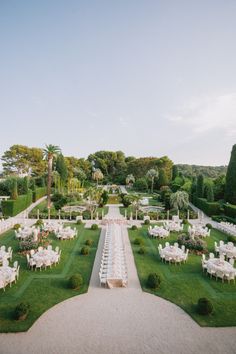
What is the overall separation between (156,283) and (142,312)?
215 cm

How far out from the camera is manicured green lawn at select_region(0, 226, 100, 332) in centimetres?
932

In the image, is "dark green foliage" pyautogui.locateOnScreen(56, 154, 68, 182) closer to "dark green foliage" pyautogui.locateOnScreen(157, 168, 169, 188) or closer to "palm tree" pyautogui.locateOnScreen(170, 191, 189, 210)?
"dark green foliage" pyautogui.locateOnScreen(157, 168, 169, 188)

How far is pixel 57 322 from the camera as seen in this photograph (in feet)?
29.8

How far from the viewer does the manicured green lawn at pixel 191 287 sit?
963cm

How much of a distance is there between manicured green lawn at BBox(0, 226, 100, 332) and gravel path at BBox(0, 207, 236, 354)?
1.51 feet

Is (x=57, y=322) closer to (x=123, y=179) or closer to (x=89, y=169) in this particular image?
(x=123, y=179)

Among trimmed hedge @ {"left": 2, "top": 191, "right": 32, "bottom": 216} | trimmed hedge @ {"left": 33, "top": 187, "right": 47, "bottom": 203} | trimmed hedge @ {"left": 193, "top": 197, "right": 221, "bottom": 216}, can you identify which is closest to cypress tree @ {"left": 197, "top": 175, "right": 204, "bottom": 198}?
trimmed hedge @ {"left": 193, "top": 197, "right": 221, "bottom": 216}

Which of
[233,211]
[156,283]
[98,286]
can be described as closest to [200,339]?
[156,283]

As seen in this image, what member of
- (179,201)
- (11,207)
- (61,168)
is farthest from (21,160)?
(179,201)

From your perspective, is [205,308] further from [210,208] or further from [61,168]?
[61,168]

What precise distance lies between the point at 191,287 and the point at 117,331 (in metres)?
5.13

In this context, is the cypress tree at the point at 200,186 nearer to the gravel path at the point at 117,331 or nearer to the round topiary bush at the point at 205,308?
the gravel path at the point at 117,331

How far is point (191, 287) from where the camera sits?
1205cm

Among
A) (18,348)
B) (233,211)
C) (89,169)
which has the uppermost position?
(89,169)
